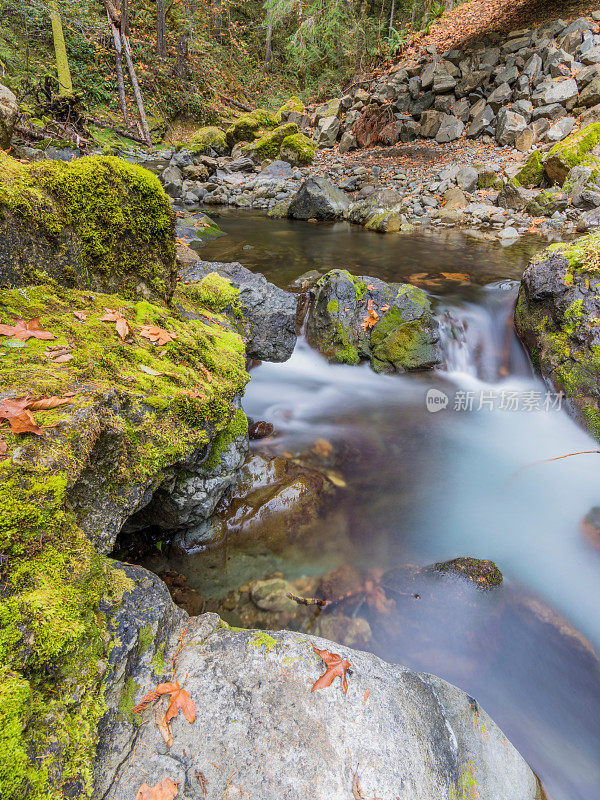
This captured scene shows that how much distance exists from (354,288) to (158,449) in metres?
4.53

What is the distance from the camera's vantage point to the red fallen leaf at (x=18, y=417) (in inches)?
61.6

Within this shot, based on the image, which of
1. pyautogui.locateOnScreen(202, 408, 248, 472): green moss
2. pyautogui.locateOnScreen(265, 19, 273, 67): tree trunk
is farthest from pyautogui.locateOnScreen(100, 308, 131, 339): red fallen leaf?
pyautogui.locateOnScreen(265, 19, 273, 67): tree trunk

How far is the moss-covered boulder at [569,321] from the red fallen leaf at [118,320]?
508 centimetres

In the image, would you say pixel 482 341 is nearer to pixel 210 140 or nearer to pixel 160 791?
pixel 160 791

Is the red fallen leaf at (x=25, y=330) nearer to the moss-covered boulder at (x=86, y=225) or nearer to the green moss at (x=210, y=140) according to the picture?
the moss-covered boulder at (x=86, y=225)

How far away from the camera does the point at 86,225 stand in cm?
267

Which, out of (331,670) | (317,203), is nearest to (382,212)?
(317,203)

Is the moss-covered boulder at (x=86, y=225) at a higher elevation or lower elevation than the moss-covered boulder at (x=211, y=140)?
lower

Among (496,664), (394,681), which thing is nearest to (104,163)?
(394,681)

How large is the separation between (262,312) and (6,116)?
20.6 ft

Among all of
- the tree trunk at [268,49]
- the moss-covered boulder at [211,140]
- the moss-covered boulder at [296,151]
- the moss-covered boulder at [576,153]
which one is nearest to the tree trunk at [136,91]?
the moss-covered boulder at [211,140]

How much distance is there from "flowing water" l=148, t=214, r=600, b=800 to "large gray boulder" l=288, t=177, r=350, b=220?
738cm

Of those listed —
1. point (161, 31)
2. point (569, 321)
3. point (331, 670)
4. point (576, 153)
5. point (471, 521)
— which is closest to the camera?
point (331, 670)

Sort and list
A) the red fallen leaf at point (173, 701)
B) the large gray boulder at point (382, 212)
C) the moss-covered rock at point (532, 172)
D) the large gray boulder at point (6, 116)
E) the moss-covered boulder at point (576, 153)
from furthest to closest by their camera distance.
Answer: the moss-covered rock at point (532, 172) < the large gray boulder at point (382, 212) < the moss-covered boulder at point (576, 153) < the large gray boulder at point (6, 116) < the red fallen leaf at point (173, 701)
